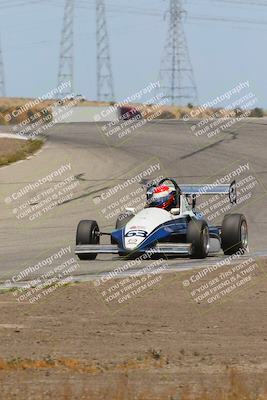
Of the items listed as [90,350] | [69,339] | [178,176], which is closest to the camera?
[90,350]

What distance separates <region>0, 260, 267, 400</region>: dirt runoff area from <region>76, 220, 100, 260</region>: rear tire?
2.83 m

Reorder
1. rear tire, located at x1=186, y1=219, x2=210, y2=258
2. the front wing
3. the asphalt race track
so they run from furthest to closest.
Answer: the asphalt race track → rear tire, located at x1=186, y1=219, x2=210, y2=258 → the front wing

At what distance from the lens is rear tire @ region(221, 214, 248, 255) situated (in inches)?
737

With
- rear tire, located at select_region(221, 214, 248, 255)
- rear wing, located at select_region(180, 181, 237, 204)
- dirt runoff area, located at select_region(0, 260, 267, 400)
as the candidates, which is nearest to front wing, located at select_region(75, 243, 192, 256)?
rear tire, located at select_region(221, 214, 248, 255)

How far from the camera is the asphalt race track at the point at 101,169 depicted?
68.9 ft

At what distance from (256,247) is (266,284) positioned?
5.29 meters

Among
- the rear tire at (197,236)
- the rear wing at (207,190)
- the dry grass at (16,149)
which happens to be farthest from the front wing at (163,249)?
the dry grass at (16,149)

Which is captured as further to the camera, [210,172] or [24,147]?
[24,147]

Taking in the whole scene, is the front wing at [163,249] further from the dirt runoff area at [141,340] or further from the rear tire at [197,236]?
the dirt runoff area at [141,340]

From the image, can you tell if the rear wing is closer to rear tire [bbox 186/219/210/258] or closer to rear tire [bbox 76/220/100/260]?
rear tire [bbox 186/219/210/258]

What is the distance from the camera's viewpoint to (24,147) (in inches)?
1629

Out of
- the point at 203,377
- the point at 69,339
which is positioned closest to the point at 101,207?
the point at 69,339

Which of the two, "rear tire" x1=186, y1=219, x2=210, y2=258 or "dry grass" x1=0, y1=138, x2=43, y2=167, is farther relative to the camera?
"dry grass" x1=0, y1=138, x2=43, y2=167

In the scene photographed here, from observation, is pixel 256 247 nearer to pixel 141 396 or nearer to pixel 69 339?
pixel 69 339
